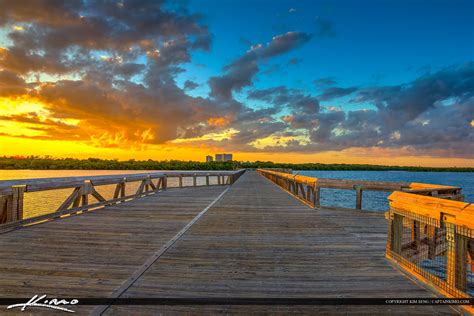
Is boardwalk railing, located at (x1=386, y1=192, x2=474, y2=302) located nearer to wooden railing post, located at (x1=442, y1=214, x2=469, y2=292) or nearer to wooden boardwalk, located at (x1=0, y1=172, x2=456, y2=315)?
wooden railing post, located at (x1=442, y1=214, x2=469, y2=292)

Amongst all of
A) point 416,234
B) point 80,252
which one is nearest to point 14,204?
point 80,252

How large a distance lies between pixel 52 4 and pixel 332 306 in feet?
56.6

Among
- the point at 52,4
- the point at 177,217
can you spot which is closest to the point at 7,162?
the point at 52,4

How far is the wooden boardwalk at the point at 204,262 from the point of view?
3180 millimetres

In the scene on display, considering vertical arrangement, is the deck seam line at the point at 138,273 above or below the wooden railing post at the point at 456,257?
below

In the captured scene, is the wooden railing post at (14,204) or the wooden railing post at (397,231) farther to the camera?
the wooden railing post at (14,204)

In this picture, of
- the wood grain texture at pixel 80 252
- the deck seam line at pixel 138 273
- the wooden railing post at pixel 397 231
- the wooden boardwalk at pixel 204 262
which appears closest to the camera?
the deck seam line at pixel 138 273

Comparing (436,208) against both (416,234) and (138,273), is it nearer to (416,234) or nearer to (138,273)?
(416,234)

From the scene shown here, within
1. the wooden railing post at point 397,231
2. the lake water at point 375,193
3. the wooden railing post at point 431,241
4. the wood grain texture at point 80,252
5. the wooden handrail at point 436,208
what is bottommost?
the lake water at point 375,193

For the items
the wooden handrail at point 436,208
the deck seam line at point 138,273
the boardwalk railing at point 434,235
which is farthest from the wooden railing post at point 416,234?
the deck seam line at point 138,273

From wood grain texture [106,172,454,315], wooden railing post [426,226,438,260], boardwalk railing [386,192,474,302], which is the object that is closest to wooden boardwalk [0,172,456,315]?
wood grain texture [106,172,454,315]

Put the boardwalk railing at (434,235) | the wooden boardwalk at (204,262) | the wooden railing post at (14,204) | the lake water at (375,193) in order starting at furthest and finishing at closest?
the lake water at (375,193), the wooden railing post at (14,204), the wooden boardwalk at (204,262), the boardwalk railing at (434,235)

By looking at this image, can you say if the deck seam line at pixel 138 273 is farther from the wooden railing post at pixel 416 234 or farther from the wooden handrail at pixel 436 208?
the wooden railing post at pixel 416 234

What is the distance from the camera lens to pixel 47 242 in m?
5.28
